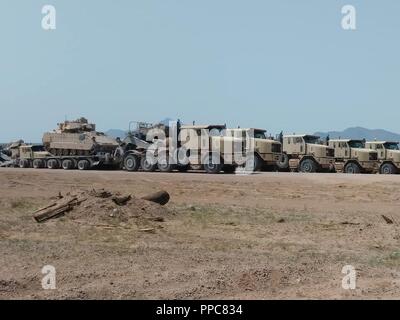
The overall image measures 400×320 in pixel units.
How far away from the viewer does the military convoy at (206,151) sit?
29.2 metres

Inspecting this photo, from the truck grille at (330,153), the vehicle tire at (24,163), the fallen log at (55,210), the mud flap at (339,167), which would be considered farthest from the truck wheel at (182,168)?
the fallen log at (55,210)

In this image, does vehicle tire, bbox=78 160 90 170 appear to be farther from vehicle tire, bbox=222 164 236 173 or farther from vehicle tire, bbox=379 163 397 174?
vehicle tire, bbox=379 163 397 174

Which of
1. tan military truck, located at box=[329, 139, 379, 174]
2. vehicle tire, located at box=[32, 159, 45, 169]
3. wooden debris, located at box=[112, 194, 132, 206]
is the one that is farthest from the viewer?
vehicle tire, located at box=[32, 159, 45, 169]

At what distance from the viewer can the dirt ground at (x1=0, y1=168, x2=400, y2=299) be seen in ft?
23.5

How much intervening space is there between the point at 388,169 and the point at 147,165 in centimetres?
1342

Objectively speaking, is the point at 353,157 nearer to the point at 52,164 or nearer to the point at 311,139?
the point at 311,139

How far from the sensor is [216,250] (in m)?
9.77

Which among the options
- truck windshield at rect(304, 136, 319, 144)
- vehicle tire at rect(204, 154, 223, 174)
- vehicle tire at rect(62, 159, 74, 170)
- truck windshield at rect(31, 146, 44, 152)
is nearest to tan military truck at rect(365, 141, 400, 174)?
truck windshield at rect(304, 136, 319, 144)

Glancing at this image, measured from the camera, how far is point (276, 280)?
7.54 meters

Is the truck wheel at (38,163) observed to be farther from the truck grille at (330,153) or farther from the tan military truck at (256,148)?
the truck grille at (330,153)

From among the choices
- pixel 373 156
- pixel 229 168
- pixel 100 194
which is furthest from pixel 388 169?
pixel 100 194

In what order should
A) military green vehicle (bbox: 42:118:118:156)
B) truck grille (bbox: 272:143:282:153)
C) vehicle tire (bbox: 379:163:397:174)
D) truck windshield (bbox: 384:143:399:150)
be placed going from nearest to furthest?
truck grille (bbox: 272:143:282:153) → vehicle tire (bbox: 379:163:397:174) → truck windshield (bbox: 384:143:399:150) → military green vehicle (bbox: 42:118:118:156)
